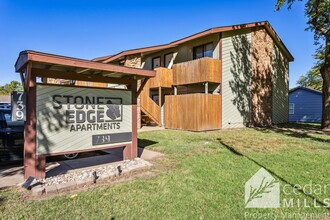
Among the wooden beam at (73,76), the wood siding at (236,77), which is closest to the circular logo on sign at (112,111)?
the wooden beam at (73,76)

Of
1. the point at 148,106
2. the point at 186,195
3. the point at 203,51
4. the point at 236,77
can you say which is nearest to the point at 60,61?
the point at 186,195

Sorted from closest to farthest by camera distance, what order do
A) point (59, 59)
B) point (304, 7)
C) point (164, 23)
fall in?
point (59, 59) < point (304, 7) < point (164, 23)

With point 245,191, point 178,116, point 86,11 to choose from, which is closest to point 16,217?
point 245,191

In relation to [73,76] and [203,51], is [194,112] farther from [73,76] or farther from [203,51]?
[73,76]

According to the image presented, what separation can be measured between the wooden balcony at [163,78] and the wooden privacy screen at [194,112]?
3.71 feet

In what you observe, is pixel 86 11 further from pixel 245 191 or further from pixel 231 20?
pixel 245 191

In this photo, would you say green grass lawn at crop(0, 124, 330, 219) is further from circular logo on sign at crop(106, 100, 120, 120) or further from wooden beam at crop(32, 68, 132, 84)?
wooden beam at crop(32, 68, 132, 84)

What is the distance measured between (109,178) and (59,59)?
2729mm

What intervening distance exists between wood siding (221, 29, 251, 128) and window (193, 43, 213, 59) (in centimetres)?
101

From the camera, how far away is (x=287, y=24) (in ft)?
64.5

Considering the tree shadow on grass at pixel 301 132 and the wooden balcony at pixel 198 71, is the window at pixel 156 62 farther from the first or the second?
the tree shadow on grass at pixel 301 132

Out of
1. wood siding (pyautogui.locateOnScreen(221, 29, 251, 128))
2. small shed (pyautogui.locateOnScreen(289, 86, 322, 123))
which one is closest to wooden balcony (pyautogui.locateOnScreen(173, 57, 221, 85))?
wood siding (pyautogui.locateOnScreen(221, 29, 251, 128))

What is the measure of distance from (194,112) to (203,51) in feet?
16.3

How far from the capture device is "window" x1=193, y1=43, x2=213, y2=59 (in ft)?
49.4
